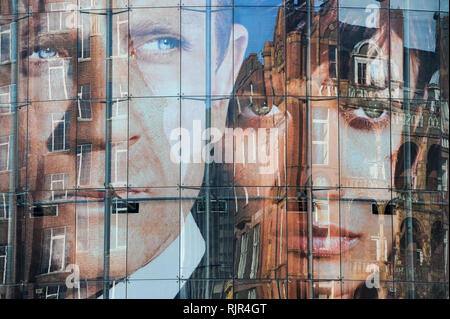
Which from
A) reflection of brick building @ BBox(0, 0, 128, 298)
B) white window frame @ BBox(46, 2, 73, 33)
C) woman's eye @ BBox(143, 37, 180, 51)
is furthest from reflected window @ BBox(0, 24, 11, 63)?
woman's eye @ BBox(143, 37, 180, 51)

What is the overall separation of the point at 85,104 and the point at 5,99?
58.4 inches

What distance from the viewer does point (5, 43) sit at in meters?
19.4

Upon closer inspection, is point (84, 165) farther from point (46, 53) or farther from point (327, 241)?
point (327, 241)

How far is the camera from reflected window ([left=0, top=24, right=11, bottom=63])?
63.4 feet

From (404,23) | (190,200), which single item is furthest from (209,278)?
(404,23)

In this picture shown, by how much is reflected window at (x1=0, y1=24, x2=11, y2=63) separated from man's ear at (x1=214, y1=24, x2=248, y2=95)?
373 centimetres

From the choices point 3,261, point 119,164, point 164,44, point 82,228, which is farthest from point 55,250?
point 164,44

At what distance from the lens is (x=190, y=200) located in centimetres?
1831

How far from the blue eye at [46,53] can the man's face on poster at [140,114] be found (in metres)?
0.04

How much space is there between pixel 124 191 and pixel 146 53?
2336 mm

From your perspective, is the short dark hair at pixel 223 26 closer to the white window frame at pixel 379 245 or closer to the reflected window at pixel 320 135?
the reflected window at pixel 320 135

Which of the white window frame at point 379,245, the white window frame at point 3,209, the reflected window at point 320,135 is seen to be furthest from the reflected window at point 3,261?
the white window frame at point 379,245
